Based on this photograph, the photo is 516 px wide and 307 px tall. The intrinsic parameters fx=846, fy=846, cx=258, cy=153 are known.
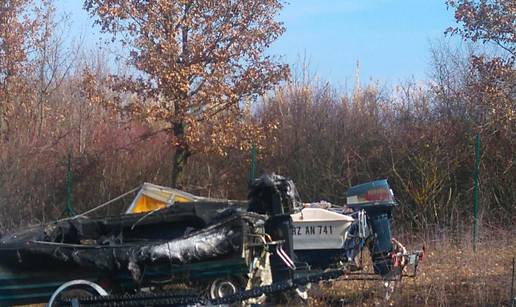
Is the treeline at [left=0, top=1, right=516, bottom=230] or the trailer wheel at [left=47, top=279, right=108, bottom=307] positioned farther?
the treeline at [left=0, top=1, right=516, bottom=230]

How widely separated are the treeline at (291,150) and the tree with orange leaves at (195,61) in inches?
16.0

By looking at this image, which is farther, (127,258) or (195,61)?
(195,61)

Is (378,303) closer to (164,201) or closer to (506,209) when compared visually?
(164,201)

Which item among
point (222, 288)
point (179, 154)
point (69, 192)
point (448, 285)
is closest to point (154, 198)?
point (222, 288)

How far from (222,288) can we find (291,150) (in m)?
9.89

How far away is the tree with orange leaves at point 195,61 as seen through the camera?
17.7 metres

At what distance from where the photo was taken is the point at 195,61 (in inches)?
711

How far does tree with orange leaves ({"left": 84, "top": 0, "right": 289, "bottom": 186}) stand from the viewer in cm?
1767

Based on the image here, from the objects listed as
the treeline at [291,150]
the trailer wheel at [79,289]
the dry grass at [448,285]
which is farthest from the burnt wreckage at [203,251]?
the treeline at [291,150]

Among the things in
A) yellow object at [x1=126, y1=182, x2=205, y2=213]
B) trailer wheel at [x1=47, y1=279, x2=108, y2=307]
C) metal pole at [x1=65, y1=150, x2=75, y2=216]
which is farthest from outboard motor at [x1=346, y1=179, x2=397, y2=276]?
metal pole at [x1=65, y1=150, x2=75, y2=216]

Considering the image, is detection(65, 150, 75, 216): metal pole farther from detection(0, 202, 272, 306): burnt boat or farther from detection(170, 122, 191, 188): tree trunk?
detection(0, 202, 272, 306): burnt boat

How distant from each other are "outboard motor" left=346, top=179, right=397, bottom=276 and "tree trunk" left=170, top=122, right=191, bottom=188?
7.40 m

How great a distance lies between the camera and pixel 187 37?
18109 millimetres

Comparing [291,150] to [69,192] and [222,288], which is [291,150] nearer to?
[69,192]
